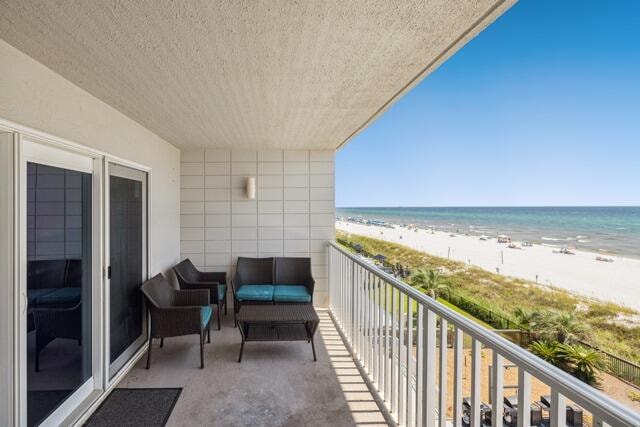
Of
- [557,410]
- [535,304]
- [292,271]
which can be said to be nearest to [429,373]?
[557,410]

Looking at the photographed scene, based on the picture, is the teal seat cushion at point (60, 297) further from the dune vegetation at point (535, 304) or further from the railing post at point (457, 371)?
the dune vegetation at point (535, 304)

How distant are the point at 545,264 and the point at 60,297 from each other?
28.7m

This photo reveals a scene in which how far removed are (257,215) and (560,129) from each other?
121ft

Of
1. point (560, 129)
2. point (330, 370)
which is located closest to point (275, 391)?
point (330, 370)

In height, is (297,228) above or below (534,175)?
below

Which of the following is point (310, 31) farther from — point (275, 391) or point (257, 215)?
point (257, 215)

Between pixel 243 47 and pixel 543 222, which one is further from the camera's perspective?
pixel 543 222

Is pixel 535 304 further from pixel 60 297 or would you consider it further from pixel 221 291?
pixel 60 297

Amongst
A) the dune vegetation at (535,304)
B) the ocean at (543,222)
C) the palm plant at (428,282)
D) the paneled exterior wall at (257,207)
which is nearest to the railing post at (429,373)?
the paneled exterior wall at (257,207)

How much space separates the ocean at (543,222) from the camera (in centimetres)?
2705

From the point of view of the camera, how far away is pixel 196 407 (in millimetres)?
2412

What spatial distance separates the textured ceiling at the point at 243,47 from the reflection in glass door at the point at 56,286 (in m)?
0.74

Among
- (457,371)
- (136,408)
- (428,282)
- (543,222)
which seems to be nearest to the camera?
(457,371)

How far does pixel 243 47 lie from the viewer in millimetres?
1819
